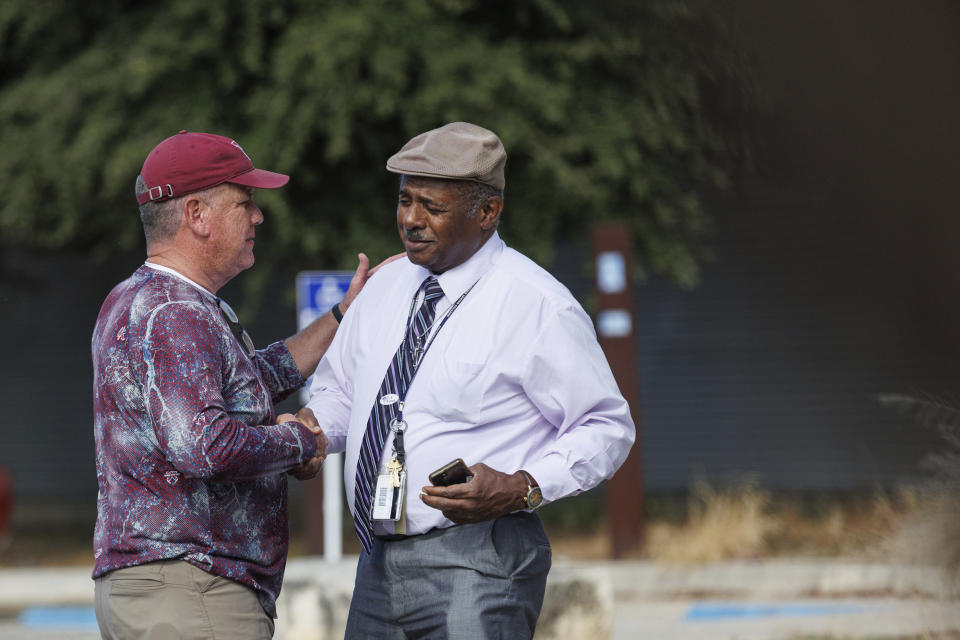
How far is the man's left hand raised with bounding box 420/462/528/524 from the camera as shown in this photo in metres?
3.00

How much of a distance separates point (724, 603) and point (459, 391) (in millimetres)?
6276

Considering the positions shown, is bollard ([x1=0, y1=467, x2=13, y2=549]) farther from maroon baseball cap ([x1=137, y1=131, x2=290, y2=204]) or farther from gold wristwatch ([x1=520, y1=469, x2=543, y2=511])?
gold wristwatch ([x1=520, y1=469, x2=543, y2=511])

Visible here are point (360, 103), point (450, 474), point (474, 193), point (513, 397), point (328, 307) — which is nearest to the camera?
point (450, 474)

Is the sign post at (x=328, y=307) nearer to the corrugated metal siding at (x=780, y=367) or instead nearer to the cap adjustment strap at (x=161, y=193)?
the cap adjustment strap at (x=161, y=193)

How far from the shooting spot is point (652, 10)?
1038 centimetres

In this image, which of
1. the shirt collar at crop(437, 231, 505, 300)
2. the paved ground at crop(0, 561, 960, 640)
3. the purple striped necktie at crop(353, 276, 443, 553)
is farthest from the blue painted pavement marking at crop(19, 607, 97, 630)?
the shirt collar at crop(437, 231, 505, 300)

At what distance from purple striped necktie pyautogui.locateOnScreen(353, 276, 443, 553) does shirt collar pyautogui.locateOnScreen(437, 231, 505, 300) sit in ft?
0.23

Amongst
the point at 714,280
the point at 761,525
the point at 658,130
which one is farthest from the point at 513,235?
the point at 714,280

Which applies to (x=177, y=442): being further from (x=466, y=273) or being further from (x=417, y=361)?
(x=466, y=273)

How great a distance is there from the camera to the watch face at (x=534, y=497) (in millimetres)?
3117

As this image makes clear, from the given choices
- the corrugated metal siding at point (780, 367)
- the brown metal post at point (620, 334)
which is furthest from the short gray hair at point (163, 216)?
the corrugated metal siding at point (780, 367)

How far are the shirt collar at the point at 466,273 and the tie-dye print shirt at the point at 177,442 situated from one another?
0.60 metres

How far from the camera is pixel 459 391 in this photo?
10.5ft

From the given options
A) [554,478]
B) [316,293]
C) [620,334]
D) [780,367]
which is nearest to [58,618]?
Answer: [316,293]
